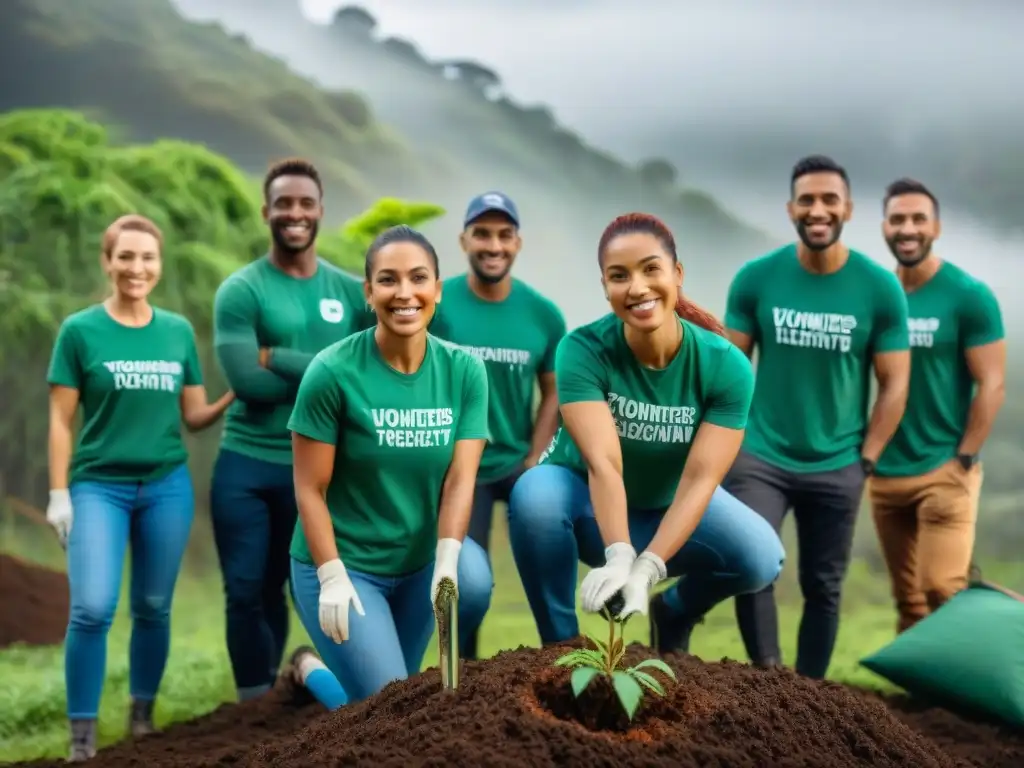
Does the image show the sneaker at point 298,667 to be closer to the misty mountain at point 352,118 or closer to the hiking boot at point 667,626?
the hiking boot at point 667,626

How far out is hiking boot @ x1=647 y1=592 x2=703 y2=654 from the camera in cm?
325

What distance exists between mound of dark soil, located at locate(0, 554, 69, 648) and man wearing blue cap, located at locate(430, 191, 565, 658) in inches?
89.9

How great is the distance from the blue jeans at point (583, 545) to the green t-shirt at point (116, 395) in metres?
1.07

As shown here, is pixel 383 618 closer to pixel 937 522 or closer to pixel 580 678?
pixel 580 678

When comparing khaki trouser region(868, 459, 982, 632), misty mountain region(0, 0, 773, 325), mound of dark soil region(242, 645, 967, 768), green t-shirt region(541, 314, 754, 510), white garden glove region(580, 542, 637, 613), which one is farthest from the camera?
misty mountain region(0, 0, 773, 325)

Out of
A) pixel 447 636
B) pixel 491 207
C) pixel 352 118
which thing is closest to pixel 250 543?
pixel 491 207

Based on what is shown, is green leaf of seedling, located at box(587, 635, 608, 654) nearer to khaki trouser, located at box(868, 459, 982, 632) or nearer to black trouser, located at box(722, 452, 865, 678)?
black trouser, located at box(722, 452, 865, 678)

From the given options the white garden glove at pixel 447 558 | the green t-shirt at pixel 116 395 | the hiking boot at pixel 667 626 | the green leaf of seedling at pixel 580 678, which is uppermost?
the green t-shirt at pixel 116 395

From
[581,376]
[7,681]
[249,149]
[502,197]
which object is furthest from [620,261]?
[249,149]

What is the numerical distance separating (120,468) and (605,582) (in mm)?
1559

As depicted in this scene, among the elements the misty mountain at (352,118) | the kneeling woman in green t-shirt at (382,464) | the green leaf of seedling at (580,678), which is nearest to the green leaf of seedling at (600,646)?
the green leaf of seedling at (580,678)

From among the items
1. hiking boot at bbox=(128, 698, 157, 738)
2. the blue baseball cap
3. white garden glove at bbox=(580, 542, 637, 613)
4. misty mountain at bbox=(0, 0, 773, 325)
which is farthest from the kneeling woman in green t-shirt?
misty mountain at bbox=(0, 0, 773, 325)

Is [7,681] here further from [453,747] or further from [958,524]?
[958,524]

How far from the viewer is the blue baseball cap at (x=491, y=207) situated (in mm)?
3613
